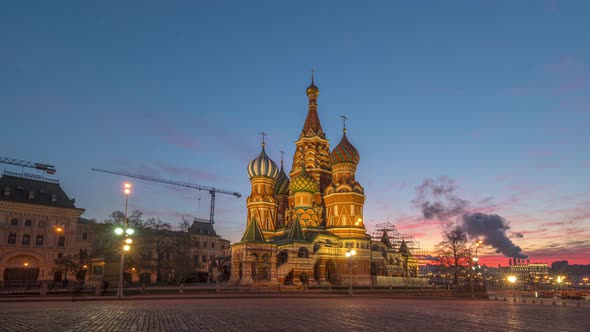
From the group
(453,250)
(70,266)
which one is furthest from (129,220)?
(453,250)

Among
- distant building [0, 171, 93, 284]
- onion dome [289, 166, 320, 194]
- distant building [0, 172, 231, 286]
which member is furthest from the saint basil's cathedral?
distant building [0, 171, 93, 284]

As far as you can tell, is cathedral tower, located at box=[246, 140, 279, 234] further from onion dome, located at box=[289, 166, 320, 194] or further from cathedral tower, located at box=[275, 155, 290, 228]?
onion dome, located at box=[289, 166, 320, 194]

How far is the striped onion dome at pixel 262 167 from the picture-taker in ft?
237

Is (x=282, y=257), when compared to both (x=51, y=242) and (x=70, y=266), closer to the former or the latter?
(x=70, y=266)

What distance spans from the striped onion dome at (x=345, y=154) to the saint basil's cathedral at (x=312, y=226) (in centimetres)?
16

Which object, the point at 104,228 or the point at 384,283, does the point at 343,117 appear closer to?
the point at 384,283

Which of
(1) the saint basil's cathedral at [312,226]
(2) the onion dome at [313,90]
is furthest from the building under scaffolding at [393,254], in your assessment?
(2) the onion dome at [313,90]

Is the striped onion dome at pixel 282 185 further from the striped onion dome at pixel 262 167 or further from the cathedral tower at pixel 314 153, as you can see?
the striped onion dome at pixel 262 167

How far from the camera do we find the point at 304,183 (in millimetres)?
67938

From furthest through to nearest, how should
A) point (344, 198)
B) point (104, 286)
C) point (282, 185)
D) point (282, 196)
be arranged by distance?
point (282, 185) → point (282, 196) → point (344, 198) → point (104, 286)

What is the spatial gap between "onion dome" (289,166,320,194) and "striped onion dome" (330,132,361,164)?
4.83m

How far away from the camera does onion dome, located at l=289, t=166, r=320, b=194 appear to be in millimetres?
67688

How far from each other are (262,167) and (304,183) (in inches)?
335

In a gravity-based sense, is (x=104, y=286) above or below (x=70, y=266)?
below
